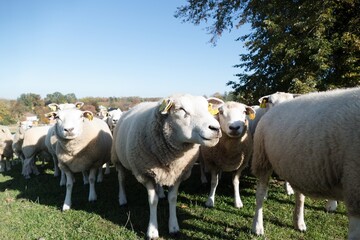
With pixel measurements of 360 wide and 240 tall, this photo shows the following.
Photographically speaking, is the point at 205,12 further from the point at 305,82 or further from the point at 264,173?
the point at 264,173

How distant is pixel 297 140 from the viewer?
3.29 metres

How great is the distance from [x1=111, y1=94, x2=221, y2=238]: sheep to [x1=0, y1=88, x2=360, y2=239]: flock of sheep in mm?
13

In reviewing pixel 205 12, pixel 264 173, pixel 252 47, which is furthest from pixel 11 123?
pixel 264 173

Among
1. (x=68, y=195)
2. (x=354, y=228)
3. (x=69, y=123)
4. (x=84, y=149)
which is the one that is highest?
(x=69, y=123)

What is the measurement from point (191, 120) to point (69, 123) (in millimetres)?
2924

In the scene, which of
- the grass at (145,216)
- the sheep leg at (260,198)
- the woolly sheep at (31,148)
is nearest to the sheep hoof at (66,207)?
the grass at (145,216)

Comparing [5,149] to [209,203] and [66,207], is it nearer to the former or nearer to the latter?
[66,207]

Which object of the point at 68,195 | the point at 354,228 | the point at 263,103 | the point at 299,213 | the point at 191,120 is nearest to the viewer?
the point at 354,228

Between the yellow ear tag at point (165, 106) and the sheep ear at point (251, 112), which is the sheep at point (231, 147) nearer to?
the sheep ear at point (251, 112)

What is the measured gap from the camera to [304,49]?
324 inches

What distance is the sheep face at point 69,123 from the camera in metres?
5.57

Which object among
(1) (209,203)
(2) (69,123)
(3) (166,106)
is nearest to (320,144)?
(3) (166,106)

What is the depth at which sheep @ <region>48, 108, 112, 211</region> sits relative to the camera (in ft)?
18.6

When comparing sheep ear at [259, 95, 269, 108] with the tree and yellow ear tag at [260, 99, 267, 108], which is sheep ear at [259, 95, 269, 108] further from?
the tree
